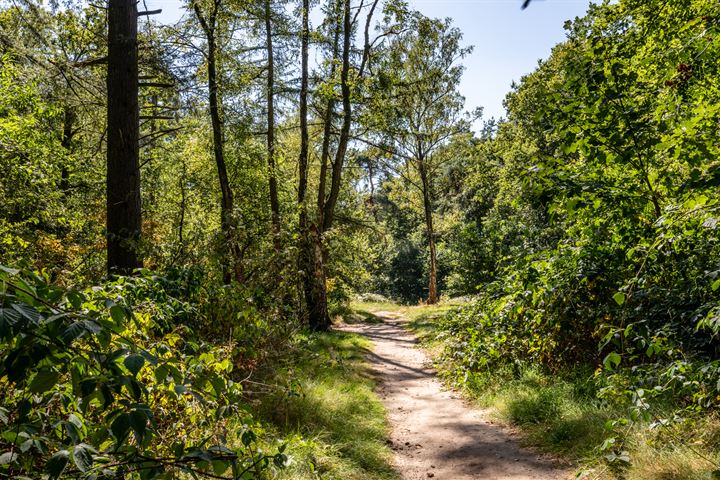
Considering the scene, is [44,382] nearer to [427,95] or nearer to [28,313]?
[28,313]

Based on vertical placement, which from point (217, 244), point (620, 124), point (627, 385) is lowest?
point (627, 385)

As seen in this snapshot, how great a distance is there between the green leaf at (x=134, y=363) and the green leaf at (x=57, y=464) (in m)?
0.35

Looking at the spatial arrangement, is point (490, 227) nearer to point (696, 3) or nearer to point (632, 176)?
point (696, 3)

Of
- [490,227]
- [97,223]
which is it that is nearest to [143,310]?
[490,227]

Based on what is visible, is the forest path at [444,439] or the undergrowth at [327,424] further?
the forest path at [444,439]

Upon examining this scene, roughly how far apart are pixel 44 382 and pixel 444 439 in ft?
16.2

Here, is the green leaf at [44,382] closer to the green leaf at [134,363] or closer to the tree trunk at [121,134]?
the green leaf at [134,363]

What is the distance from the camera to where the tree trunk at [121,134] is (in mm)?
5699

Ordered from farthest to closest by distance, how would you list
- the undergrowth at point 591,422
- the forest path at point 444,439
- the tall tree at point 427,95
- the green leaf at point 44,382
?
the tall tree at point 427,95 → the forest path at point 444,439 → the undergrowth at point 591,422 → the green leaf at point 44,382

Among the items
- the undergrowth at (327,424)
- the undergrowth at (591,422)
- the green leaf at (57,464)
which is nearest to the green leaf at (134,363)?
the green leaf at (57,464)

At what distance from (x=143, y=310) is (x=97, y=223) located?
487 inches

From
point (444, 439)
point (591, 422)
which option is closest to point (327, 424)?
point (444, 439)

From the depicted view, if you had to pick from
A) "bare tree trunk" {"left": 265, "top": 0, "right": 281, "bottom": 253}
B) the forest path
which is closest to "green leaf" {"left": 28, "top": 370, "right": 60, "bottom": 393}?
the forest path

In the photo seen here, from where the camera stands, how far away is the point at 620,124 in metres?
4.01
